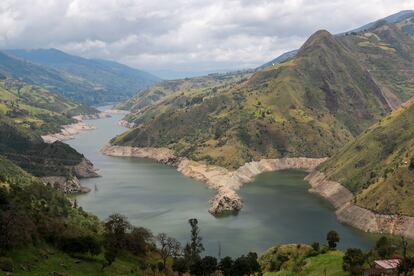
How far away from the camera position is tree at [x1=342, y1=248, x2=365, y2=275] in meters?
86.1

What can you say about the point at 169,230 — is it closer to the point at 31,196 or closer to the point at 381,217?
the point at 31,196

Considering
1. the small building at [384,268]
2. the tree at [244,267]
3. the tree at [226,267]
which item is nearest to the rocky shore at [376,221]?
the tree at [244,267]

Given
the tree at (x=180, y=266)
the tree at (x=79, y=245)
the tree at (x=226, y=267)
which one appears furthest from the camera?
the tree at (x=180, y=266)

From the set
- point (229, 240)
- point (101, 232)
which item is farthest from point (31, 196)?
point (229, 240)

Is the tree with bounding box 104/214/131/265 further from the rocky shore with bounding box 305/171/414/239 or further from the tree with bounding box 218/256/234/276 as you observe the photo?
the rocky shore with bounding box 305/171/414/239

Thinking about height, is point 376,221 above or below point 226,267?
below

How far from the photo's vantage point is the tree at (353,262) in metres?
86.1

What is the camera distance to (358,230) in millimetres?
172625

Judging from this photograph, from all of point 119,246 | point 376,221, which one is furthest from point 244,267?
point 376,221

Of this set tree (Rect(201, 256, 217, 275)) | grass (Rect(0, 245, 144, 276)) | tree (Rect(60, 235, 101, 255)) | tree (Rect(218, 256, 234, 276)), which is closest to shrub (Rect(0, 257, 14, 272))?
grass (Rect(0, 245, 144, 276))

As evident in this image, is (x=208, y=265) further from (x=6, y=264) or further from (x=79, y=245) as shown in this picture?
(x=6, y=264)

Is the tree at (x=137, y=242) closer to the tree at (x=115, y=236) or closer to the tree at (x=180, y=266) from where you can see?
the tree at (x=115, y=236)

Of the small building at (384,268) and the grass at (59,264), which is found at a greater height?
the small building at (384,268)

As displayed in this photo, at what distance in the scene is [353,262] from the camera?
8788cm
